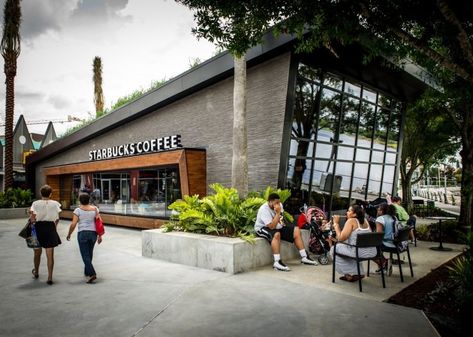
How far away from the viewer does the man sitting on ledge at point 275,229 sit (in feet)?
23.6

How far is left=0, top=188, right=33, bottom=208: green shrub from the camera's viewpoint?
21.2 metres

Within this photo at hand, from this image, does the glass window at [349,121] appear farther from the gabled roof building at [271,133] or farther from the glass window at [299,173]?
the glass window at [299,173]

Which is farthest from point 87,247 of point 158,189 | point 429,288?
point 158,189

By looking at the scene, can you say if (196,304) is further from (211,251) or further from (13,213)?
(13,213)

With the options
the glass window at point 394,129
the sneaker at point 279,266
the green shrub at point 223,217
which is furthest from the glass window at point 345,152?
the sneaker at point 279,266

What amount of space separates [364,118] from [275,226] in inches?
366

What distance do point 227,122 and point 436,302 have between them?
927 centimetres

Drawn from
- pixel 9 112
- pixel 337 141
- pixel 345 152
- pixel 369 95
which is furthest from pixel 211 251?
pixel 9 112

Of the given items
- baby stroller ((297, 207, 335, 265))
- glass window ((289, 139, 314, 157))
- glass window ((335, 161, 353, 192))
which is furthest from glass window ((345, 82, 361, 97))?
baby stroller ((297, 207, 335, 265))

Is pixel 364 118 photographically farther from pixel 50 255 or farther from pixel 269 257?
pixel 50 255

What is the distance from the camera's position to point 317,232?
8148mm

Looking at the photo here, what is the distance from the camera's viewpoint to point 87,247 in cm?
626

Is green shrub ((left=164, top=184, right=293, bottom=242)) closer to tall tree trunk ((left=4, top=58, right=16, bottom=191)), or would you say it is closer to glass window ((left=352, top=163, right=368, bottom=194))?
glass window ((left=352, top=163, right=368, bottom=194))

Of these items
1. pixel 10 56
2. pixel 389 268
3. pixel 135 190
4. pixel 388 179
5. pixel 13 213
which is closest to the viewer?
pixel 389 268
